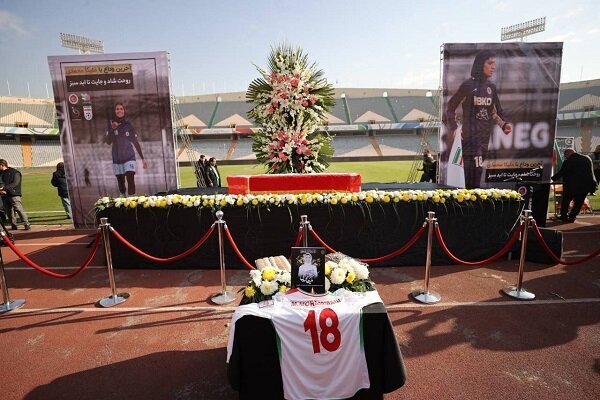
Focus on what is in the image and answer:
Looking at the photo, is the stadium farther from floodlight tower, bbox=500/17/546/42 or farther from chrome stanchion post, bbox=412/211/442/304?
chrome stanchion post, bbox=412/211/442/304

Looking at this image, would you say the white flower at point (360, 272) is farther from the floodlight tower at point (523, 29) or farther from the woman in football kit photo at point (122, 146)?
the floodlight tower at point (523, 29)

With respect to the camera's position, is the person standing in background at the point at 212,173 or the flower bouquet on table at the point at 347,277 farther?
the person standing in background at the point at 212,173

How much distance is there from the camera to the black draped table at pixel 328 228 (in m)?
6.33

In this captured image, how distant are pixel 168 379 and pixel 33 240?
8.73 meters

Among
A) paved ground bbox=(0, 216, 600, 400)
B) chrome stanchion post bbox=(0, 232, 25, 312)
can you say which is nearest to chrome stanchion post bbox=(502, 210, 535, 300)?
paved ground bbox=(0, 216, 600, 400)

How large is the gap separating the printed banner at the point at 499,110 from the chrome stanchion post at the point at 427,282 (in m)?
6.21

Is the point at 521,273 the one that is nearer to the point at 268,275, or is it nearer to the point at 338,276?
the point at 338,276

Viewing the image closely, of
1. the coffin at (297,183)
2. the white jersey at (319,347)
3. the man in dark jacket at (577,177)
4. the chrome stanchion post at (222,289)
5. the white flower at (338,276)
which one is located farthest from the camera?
the man in dark jacket at (577,177)

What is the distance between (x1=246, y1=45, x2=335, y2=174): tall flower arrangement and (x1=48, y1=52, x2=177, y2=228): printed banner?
13.6 ft

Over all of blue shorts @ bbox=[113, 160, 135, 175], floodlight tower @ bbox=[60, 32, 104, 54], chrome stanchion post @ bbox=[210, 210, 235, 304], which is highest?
floodlight tower @ bbox=[60, 32, 104, 54]

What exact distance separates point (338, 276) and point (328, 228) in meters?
3.26

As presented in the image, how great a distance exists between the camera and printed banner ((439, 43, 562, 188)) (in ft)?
33.0

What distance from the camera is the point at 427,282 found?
5.15 m

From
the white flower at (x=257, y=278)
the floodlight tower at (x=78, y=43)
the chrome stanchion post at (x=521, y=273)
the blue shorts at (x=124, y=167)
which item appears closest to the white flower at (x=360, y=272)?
the white flower at (x=257, y=278)
